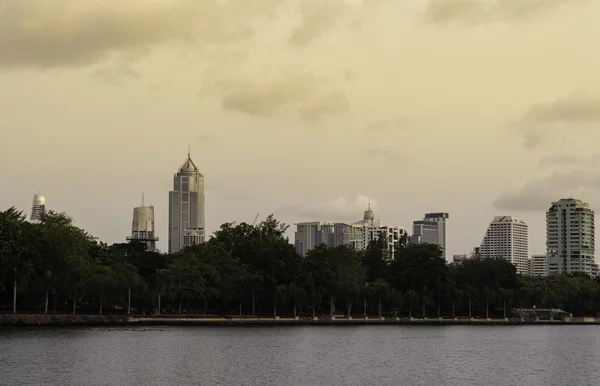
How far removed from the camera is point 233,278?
495 feet

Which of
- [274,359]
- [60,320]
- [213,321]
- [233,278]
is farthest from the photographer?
[233,278]

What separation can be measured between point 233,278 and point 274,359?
6419 cm

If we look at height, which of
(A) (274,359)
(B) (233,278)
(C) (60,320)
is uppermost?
(B) (233,278)

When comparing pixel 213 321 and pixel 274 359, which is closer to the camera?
pixel 274 359

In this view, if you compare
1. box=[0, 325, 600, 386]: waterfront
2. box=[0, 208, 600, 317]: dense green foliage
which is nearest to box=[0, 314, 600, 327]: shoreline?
box=[0, 208, 600, 317]: dense green foliage

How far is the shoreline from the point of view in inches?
4801

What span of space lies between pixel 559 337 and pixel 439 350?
152ft

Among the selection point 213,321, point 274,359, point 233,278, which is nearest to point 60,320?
point 213,321

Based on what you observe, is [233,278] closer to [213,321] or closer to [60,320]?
[213,321]

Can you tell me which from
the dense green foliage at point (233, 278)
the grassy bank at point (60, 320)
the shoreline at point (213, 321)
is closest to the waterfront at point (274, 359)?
the grassy bank at point (60, 320)

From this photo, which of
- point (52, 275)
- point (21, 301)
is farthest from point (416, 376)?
point (21, 301)

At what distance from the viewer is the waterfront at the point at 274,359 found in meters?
71.2

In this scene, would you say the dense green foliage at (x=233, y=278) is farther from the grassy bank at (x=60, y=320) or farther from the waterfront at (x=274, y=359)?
the waterfront at (x=274, y=359)

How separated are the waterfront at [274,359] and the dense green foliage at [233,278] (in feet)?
26.2
